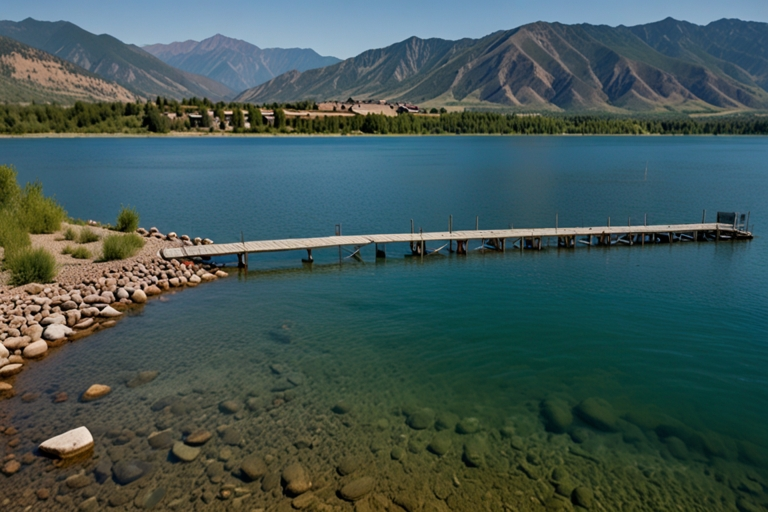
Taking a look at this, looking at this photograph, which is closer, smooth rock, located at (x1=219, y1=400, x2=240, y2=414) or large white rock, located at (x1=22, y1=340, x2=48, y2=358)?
smooth rock, located at (x1=219, y1=400, x2=240, y2=414)

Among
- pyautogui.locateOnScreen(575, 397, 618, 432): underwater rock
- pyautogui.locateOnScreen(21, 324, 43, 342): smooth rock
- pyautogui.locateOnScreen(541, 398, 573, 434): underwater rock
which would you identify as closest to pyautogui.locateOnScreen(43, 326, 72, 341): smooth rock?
pyautogui.locateOnScreen(21, 324, 43, 342): smooth rock

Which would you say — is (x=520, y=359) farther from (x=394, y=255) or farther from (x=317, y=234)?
(x=317, y=234)

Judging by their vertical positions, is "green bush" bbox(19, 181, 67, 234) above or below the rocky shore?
above

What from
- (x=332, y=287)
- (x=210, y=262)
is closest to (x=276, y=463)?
(x=332, y=287)

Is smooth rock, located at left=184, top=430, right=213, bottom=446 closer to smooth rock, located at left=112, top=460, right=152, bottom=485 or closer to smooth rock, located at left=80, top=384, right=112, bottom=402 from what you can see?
smooth rock, located at left=112, top=460, right=152, bottom=485

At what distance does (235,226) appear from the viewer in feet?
136

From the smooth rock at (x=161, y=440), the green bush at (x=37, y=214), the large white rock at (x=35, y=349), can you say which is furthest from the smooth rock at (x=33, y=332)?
the green bush at (x=37, y=214)

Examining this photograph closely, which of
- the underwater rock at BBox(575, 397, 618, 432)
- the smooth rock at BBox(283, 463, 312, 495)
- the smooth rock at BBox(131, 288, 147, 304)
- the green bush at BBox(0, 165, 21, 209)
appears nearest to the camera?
the smooth rock at BBox(283, 463, 312, 495)

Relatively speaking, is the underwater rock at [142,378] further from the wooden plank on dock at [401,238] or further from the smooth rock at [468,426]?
the wooden plank on dock at [401,238]

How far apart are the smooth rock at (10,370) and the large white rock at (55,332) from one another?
2.15 meters

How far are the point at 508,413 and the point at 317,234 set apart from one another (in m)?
25.6

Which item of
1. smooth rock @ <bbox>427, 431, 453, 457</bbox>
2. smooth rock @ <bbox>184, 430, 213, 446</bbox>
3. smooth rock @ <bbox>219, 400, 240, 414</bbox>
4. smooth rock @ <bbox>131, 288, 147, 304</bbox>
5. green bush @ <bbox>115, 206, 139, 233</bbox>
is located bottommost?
smooth rock @ <bbox>427, 431, 453, 457</bbox>

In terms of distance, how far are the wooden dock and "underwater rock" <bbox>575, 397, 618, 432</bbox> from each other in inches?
756

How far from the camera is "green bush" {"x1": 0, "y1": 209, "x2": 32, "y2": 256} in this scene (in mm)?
25422
